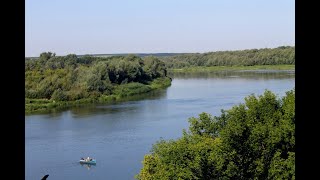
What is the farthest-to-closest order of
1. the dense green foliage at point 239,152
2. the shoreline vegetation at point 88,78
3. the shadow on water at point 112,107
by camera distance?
the shoreline vegetation at point 88,78, the shadow on water at point 112,107, the dense green foliage at point 239,152

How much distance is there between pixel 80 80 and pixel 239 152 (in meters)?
20.3

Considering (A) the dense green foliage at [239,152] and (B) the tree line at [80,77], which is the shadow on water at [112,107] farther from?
(A) the dense green foliage at [239,152]

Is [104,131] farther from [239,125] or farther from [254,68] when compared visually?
[254,68]

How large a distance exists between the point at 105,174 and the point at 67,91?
14.4m

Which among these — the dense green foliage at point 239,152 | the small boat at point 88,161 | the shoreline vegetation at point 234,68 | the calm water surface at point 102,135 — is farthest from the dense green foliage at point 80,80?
the dense green foliage at point 239,152

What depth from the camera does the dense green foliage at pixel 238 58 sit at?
128ft

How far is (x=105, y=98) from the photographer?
25.0 meters

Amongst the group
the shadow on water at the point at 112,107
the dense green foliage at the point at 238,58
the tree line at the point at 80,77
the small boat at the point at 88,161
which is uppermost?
the dense green foliage at the point at 238,58

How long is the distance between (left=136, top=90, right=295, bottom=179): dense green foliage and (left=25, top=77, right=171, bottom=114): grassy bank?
1461cm

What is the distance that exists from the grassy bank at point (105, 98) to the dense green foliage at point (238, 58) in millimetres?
8632

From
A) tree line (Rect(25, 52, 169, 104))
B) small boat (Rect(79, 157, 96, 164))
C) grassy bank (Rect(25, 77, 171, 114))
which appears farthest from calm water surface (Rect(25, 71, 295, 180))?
tree line (Rect(25, 52, 169, 104))

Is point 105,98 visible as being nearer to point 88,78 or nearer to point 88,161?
point 88,78

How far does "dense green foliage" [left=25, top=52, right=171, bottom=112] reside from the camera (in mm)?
23547

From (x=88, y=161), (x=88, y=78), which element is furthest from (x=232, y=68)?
(x=88, y=161)
